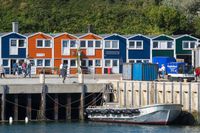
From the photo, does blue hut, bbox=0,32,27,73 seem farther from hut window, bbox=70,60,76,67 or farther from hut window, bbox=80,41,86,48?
hut window, bbox=80,41,86,48

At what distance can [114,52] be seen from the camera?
99.9 meters

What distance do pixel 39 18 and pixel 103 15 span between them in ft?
30.3

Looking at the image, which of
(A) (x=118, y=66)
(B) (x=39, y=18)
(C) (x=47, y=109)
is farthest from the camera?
(B) (x=39, y=18)

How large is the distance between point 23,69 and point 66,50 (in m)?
12.2

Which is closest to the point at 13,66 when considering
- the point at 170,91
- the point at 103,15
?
the point at 170,91

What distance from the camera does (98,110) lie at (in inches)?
2879

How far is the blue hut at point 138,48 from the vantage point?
10088 centimetres

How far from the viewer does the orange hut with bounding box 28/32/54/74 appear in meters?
97.2

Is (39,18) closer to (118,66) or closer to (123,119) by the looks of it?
(118,66)

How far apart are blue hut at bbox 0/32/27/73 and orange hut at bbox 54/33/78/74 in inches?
140

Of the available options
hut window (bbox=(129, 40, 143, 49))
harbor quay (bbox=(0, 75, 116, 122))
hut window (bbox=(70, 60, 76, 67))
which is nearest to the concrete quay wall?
harbor quay (bbox=(0, 75, 116, 122))

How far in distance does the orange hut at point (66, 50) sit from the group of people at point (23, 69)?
19.4ft

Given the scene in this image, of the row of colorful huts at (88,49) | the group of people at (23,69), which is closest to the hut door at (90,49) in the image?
the row of colorful huts at (88,49)

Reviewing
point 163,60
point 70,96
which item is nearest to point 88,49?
point 163,60
